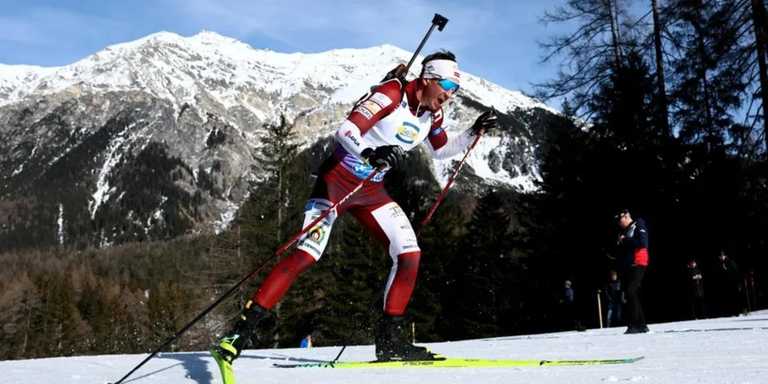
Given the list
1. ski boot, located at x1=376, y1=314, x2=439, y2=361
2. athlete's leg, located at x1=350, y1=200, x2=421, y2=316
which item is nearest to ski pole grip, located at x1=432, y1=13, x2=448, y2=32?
athlete's leg, located at x1=350, y1=200, x2=421, y2=316

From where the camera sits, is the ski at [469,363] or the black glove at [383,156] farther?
the ski at [469,363]

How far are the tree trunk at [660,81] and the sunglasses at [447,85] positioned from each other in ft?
56.4

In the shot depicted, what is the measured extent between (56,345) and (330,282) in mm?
53481

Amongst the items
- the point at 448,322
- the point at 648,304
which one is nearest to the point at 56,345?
the point at 448,322

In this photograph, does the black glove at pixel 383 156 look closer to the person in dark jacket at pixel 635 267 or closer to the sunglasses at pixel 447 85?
the sunglasses at pixel 447 85

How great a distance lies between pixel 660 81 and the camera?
70.5 ft

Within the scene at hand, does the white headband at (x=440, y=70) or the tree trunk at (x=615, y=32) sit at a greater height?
the tree trunk at (x=615, y=32)

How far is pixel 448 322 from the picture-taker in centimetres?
4016

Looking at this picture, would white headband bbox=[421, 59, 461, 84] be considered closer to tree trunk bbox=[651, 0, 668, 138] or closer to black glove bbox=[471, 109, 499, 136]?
black glove bbox=[471, 109, 499, 136]

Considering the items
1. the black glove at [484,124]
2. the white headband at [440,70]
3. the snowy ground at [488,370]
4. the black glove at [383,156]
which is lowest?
the snowy ground at [488,370]

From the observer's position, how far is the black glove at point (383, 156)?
182 inches

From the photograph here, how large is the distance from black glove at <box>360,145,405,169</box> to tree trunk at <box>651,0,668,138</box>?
1807 cm

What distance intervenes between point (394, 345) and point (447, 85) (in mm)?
1958

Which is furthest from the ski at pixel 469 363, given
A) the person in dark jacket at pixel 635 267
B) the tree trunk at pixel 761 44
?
the tree trunk at pixel 761 44
